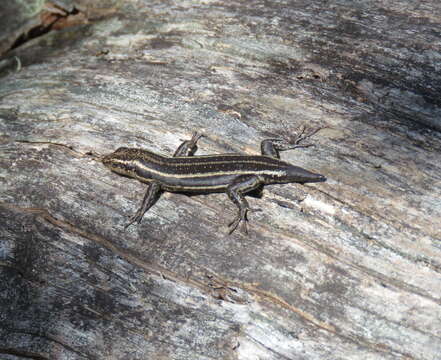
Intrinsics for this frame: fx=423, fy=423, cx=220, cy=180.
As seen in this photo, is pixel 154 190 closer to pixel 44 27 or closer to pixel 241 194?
pixel 241 194

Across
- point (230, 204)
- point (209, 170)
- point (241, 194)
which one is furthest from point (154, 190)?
point (241, 194)

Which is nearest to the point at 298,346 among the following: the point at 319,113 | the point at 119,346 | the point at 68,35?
the point at 119,346

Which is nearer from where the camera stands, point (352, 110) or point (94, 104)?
point (352, 110)

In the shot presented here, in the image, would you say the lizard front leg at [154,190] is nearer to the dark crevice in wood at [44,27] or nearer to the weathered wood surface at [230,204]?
the weathered wood surface at [230,204]

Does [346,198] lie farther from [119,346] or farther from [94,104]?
[94,104]

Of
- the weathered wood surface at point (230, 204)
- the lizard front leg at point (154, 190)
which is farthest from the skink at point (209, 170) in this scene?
the weathered wood surface at point (230, 204)

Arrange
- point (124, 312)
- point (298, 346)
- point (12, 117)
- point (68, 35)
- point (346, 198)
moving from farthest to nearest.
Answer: point (68, 35)
point (12, 117)
point (346, 198)
point (124, 312)
point (298, 346)
